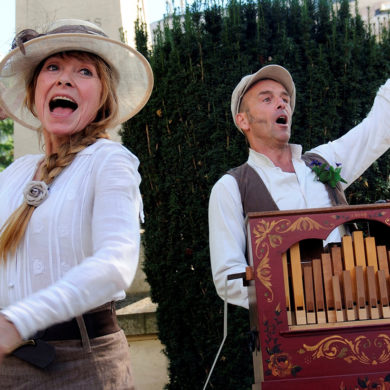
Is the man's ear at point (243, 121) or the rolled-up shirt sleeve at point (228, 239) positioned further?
the man's ear at point (243, 121)

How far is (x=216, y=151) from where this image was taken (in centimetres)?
383

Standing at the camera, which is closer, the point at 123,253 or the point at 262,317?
the point at 123,253

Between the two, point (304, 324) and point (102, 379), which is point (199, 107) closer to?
point (304, 324)

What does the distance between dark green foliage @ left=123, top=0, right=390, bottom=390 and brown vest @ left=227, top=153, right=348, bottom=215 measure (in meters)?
0.96

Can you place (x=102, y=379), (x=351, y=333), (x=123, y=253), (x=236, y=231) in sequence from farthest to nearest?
(x=236, y=231) → (x=351, y=333) → (x=102, y=379) → (x=123, y=253)

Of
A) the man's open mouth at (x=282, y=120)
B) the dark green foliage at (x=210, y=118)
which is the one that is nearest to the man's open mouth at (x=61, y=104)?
the man's open mouth at (x=282, y=120)

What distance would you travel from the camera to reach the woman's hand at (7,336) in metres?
1.24

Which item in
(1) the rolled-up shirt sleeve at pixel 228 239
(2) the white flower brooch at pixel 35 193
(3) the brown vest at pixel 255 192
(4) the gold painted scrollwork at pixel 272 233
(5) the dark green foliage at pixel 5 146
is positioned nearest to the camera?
(2) the white flower brooch at pixel 35 193

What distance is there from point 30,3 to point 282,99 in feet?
8.88

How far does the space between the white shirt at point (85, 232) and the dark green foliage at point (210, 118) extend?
2.11m

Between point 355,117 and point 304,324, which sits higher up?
point 355,117

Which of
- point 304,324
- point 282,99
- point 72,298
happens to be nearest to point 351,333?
point 304,324

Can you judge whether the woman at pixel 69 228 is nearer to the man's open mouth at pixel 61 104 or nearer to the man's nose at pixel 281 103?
the man's open mouth at pixel 61 104

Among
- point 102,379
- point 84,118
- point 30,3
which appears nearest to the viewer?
point 102,379
